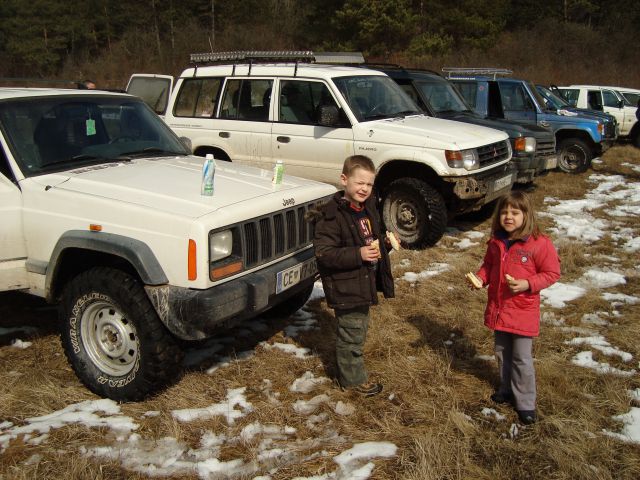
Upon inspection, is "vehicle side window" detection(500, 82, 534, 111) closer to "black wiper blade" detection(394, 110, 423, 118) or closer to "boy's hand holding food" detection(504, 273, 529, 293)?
"black wiper blade" detection(394, 110, 423, 118)

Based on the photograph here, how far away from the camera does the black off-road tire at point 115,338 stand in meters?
3.15

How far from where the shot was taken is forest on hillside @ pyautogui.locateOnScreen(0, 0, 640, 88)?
3072cm

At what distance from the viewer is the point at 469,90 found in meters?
10.9

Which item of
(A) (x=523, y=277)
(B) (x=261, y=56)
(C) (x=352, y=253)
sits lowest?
(A) (x=523, y=277)

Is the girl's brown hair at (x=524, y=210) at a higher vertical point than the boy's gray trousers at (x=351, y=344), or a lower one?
higher

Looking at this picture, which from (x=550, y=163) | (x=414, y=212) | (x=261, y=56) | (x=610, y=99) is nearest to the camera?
(x=414, y=212)

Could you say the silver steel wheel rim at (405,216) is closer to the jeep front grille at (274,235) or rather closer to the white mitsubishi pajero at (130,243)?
the white mitsubishi pajero at (130,243)

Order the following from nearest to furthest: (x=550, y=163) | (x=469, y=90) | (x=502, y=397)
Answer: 1. (x=502, y=397)
2. (x=550, y=163)
3. (x=469, y=90)

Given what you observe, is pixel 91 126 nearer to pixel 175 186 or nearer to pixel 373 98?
pixel 175 186

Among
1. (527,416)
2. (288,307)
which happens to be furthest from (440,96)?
(527,416)

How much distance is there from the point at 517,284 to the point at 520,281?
0.03m

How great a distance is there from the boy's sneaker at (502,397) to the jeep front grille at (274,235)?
1566mm

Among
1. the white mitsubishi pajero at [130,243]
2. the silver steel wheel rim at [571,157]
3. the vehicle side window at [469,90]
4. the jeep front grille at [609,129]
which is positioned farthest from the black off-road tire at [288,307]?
the jeep front grille at [609,129]

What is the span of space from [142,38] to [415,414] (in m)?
42.5
